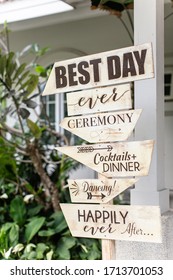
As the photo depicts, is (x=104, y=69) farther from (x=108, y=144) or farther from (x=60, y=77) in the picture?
(x=108, y=144)

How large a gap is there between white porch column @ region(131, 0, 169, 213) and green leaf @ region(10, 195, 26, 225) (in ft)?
5.48

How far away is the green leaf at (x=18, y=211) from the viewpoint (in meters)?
3.54

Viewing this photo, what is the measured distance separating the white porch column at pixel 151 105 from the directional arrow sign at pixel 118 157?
44 cm

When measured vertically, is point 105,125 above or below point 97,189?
above

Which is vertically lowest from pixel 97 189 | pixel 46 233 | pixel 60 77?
pixel 46 233

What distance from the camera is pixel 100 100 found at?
2.00m

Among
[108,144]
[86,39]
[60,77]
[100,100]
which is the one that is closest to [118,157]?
[108,144]

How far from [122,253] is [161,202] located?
0.46 m

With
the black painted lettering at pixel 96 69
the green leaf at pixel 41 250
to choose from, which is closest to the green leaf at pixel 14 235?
the green leaf at pixel 41 250

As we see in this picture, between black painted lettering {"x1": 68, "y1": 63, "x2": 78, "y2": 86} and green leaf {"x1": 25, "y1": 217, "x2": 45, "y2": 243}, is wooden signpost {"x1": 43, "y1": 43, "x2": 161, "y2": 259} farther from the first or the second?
green leaf {"x1": 25, "y1": 217, "x2": 45, "y2": 243}

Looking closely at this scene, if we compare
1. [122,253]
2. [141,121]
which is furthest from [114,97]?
[122,253]

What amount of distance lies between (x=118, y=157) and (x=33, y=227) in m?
1.75

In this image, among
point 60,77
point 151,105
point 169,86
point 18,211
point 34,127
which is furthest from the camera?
point 169,86

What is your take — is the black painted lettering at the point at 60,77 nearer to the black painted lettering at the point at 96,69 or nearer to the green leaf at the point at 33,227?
the black painted lettering at the point at 96,69
